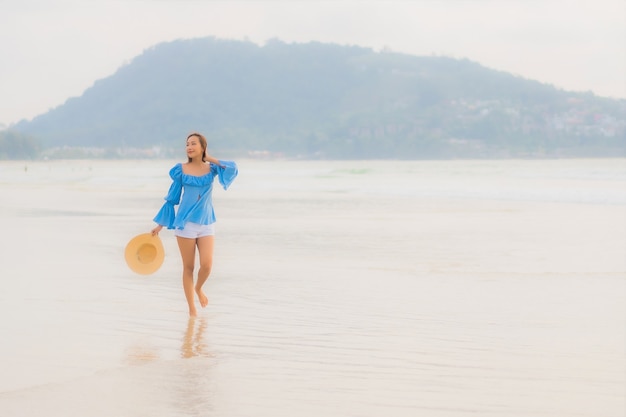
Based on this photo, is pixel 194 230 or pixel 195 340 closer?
pixel 195 340

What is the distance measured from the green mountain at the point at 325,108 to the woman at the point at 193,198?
122 meters

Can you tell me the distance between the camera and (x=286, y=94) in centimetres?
15775

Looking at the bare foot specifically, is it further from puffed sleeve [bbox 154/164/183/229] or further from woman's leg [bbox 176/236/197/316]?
puffed sleeve [bbox 154/164/183/229]

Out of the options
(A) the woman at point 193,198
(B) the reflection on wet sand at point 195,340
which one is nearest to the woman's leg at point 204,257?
(A) the woman at point 193,198

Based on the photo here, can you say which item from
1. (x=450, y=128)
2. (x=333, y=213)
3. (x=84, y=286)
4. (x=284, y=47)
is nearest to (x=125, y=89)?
(x=284, y=47)

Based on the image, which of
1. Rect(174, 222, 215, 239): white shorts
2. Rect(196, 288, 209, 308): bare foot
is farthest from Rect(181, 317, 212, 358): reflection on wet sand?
Rect(174, 222, 215, 239): white shorts

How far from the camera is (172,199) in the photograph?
24.7 ft

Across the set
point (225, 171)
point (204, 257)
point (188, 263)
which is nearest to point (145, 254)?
point (188, 263)

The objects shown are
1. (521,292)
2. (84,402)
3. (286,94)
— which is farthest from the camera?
(286,94)

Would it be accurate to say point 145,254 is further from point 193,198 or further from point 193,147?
point 193,147

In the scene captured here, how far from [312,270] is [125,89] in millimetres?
167856

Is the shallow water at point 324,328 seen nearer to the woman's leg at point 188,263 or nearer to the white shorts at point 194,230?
the woman's leg at point 188,263

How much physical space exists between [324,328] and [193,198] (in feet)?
4.96

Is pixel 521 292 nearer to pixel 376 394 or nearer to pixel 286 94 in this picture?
pixel 376 394
